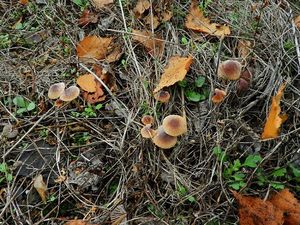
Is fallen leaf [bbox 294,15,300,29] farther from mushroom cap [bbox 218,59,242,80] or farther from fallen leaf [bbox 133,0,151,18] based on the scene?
fallen leaf [bbox 133,0,151,18]

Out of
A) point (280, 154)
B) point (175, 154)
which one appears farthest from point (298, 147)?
point (175, 154)

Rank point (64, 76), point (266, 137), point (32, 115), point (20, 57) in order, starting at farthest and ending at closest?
point (20, 57) → point (64, 76) → point (32, 115) → point (266, 137)

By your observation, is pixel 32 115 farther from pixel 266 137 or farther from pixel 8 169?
pixel 266 137

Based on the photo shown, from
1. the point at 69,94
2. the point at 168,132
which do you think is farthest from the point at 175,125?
the point at 69,94

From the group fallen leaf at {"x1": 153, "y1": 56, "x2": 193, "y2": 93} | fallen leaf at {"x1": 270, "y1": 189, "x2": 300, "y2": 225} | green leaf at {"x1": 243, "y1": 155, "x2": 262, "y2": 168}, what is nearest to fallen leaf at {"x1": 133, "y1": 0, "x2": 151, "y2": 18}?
fallen leaf at {"x1": 153, "y1": 56, "x2": 193, "y2": 93}

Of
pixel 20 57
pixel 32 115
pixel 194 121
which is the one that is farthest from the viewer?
pixel 20 57

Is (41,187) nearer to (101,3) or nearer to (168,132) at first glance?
(168,132)

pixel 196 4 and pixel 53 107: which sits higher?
pixel 196 4
